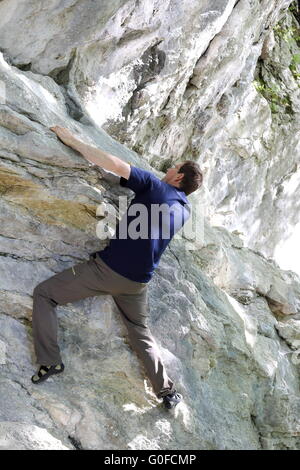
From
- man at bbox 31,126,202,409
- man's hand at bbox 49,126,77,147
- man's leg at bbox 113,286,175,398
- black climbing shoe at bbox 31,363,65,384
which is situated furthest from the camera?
man's hand at bbox 49,126,77,147

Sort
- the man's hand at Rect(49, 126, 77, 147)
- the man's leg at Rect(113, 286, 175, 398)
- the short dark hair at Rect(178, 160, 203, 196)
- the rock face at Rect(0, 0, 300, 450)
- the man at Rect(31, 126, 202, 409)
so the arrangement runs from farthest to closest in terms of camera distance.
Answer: the man's hand at Rect(49, 126, 77, 147) → the short dark hair at Rect(178, 160, 203, 196) → the man's leg at Rect(113, 286, 175, 398) → the rock face at Rect(0, 0, 300, 450) → the man at Rect(31, 126, 202, 409)

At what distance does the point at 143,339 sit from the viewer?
19.5 feet

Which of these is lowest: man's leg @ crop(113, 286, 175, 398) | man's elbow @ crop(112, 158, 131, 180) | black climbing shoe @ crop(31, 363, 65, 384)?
black climbing shoe @ crop(31, 363, 65, 384)

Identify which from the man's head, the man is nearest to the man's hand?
the man

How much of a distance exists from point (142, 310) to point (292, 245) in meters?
13.0

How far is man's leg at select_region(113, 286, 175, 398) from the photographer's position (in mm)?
5832

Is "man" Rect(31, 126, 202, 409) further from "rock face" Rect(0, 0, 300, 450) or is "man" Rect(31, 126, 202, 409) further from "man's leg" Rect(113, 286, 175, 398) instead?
"rock face" Rect(0, 0, 300, 450)

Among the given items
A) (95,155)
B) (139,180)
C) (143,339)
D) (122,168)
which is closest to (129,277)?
(143,339)

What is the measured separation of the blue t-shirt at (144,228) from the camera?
18.5 feet

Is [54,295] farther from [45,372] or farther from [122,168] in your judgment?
[122,168]

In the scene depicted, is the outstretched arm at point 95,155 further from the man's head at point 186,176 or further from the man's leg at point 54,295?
the man's leg at point 54,295

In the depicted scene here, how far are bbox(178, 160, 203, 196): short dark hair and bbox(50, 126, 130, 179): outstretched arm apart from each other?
65 cm

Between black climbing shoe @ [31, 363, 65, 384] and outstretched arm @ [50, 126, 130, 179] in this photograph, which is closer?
black climbing shoe @ [31, 363, 65, 384]
